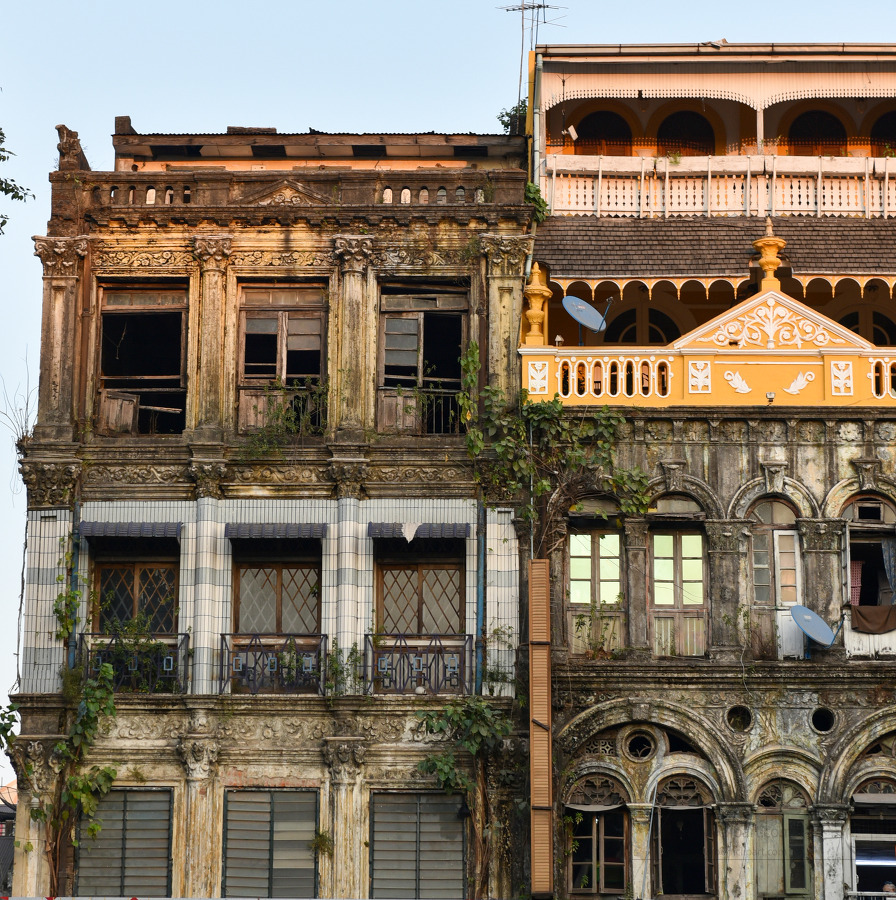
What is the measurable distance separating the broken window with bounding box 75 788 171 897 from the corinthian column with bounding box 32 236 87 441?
6101 mm

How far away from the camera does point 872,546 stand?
91.5 feet

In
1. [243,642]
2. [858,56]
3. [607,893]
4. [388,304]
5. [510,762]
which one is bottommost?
[607,893]

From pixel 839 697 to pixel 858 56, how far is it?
1258 cm

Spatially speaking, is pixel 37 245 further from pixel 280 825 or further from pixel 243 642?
pixel 280 825

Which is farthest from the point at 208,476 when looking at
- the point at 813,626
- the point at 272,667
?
the point at 813,626

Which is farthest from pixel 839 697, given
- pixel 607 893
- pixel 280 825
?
pixel 280 825

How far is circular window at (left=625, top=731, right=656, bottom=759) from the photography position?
88.5 feet

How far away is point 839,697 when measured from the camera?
26.8 metres

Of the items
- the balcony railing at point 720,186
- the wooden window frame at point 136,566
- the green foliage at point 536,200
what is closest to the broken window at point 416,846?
the wooden window frame at point 136,566

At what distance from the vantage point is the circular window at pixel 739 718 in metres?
26.8

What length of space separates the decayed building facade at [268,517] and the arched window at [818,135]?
301 inches

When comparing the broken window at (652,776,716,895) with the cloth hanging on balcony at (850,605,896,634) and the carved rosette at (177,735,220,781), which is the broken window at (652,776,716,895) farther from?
the carved rosette at (177,735,220,781)

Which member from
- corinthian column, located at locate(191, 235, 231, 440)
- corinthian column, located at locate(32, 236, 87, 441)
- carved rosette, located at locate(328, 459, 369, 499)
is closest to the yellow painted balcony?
carved rosette, located at locate(328, 459, 369, 499)

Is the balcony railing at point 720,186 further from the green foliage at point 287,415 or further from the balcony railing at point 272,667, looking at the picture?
the balcony railing at point 272,667
